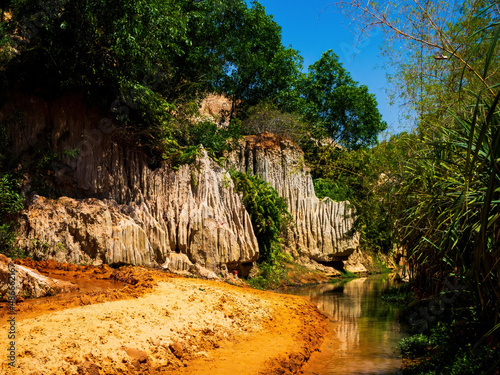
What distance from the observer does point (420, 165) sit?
7500 millimetres

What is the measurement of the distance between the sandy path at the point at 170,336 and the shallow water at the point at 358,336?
1.17ft

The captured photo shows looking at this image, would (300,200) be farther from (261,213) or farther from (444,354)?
(444,354)

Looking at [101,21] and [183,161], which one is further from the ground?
[101,21]

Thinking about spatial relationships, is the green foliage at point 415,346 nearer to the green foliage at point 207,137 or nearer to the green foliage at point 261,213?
the green foliage at point 261,213

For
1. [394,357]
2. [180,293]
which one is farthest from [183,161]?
[394,357]

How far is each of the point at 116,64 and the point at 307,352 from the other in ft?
25.0

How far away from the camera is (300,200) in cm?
2220

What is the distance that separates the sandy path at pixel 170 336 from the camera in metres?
5.13

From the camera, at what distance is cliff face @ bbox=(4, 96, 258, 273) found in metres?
9.69

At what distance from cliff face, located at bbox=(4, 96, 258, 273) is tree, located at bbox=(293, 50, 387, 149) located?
782 inches

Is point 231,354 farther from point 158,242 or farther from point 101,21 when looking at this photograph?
point 101,21

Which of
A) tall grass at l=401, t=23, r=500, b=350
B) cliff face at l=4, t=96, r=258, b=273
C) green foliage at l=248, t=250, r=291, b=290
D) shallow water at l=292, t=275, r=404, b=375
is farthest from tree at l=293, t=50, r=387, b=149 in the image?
tall grass at l=401, t=23, r=500, b=350

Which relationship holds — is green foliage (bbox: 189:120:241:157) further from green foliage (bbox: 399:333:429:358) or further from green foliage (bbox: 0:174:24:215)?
green foliage (bbox: 399:333:429:358)

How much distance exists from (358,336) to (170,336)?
473 cm
